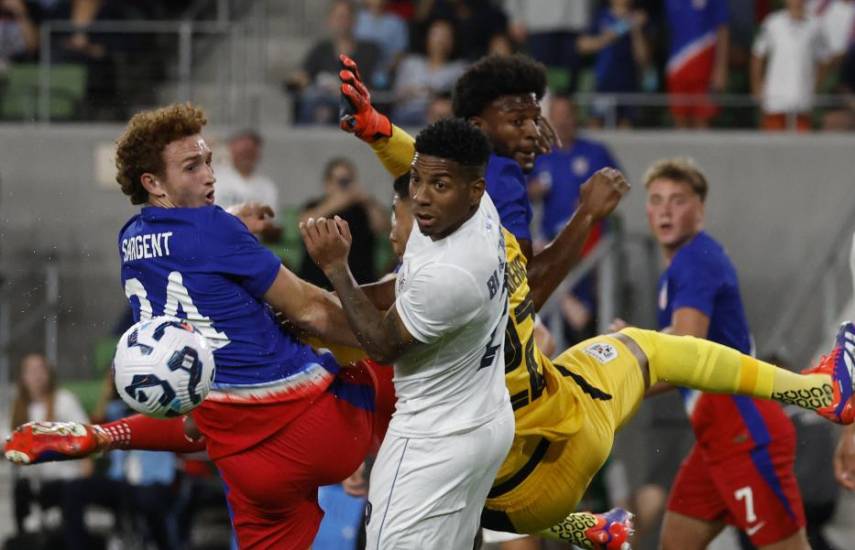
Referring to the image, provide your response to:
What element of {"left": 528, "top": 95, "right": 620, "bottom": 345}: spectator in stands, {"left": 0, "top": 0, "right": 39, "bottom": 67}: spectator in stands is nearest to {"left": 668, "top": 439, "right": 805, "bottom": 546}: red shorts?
{"left": 528, "top": 95, "right": 620, "bottom": 345}: spectator in stands

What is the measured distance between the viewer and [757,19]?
15609 mm

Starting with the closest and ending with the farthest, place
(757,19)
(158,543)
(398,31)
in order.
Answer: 1. (158,543)
2. (398,31)
3. (757,19)

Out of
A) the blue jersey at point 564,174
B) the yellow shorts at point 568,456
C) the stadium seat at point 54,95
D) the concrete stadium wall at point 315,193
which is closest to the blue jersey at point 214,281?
the yellow shorts at point 568,456

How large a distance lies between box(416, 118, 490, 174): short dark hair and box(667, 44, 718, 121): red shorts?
327 inches

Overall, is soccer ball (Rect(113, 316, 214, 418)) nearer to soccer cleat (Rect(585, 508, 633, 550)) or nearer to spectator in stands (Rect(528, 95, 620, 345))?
soccer cleat (Rect(585, 508, 633, 550))

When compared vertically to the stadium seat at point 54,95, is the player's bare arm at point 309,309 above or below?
below

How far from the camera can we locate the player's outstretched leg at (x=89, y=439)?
22.5 feet

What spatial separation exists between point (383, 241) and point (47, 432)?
5918 mm

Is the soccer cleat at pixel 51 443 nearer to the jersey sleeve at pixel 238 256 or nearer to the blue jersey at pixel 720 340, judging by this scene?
the jersey sleeve at pixel 238 256

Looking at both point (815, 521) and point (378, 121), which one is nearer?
point (378, 121)

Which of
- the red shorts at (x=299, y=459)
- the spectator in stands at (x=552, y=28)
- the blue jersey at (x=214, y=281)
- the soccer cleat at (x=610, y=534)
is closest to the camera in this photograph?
the blue jersey at (x=214, y=281)

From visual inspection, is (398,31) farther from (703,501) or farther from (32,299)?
(703,501)

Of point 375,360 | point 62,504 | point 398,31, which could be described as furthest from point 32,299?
point 375,360

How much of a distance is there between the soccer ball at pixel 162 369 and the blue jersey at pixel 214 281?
18 centimetres
